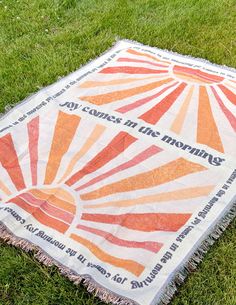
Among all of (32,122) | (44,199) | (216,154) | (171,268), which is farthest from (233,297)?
(32,122)

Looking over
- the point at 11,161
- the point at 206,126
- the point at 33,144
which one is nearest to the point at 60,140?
the point at 33,144

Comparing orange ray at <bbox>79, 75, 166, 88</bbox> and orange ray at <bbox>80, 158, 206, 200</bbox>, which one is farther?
orange ray at <bbox>79, 75, 166, 88</bbox>

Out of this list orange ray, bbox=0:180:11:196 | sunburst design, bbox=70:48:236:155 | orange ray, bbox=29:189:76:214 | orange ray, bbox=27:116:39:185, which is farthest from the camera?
sunburst design, bbox=70:48:236:155

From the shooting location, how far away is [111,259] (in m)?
2.11

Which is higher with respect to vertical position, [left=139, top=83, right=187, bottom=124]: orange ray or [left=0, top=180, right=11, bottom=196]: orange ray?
[left=139, top=83, right=187, bottom=124]: orange ray

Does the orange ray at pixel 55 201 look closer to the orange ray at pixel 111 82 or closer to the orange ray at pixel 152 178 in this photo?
the orange ray at pixel 152 178

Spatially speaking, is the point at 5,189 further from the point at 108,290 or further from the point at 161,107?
the point at 161,107

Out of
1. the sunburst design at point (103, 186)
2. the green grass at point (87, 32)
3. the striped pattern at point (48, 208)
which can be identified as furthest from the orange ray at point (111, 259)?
the green grass at point (87, 32)

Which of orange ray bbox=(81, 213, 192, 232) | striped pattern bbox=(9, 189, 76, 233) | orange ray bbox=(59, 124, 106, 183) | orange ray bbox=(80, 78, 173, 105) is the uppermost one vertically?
orange ray bbox=(80, 78, 173, 105)

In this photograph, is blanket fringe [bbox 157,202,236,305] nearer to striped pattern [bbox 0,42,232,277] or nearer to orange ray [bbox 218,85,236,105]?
striped pattern [bbox 0,42,232,277]

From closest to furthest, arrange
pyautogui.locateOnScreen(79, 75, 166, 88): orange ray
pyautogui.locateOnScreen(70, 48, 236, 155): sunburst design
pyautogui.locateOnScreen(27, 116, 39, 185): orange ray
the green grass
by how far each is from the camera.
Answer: pyautogui.locateOnScreen(27, 116, 39, 185): orange ray
pyautogui.locateOnScreen(70, 48, 236, 155): sunburst design
pyautogui.locateOnScreen(79, 75, 166, 88): orange ray
the green grass

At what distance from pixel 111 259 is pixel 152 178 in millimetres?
508

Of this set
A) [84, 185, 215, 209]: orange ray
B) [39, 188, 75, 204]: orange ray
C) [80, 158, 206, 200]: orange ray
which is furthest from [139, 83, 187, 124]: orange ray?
[39, 188, 75, 204]: orange ray

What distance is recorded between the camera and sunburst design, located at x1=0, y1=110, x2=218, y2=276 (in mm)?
2189
